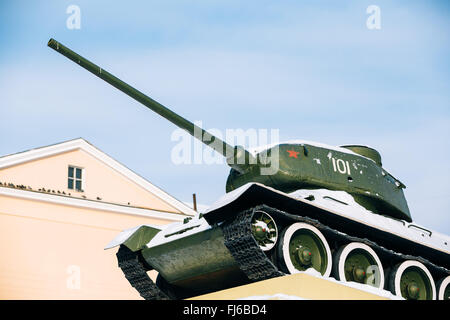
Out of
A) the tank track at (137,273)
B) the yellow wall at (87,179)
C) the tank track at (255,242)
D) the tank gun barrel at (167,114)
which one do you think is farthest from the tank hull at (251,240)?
the yellow wall at (87,179)

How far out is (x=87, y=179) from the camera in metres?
19.6

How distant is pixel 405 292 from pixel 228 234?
3468mm

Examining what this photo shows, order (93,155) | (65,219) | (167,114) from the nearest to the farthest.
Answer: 1. (167,114)
2. (65,219)
3. (93,155)

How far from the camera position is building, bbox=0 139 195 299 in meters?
17.3

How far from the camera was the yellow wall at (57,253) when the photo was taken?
17219 millimetres

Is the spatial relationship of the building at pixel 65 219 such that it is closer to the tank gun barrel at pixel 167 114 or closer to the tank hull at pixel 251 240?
the tank hull at pixel 251 240

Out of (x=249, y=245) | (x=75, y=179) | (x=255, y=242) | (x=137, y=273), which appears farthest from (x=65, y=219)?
(x=255, y=242)

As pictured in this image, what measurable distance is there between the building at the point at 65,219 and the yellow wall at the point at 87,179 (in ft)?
0.07

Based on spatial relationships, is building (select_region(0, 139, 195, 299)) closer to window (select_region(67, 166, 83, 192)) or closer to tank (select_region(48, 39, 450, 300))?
window (select_region(67, 166, 83, 192))

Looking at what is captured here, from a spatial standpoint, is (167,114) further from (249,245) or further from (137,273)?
(249,245)

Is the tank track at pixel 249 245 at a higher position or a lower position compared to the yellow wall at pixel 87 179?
lower

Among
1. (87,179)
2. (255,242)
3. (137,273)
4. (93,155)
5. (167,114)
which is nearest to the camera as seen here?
(255,242)

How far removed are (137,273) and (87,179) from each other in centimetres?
806

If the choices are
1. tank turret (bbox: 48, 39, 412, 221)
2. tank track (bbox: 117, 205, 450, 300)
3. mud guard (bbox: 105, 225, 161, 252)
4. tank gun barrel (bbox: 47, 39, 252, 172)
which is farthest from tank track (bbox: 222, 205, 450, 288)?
mud guard (bbox: 105, 225, 161, 252)
